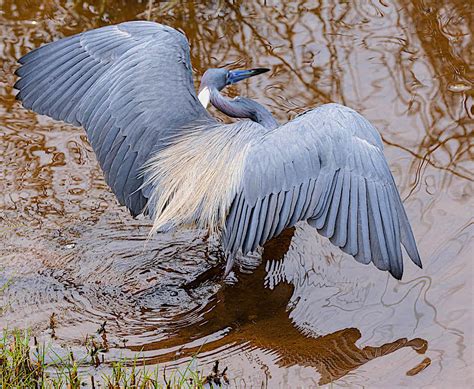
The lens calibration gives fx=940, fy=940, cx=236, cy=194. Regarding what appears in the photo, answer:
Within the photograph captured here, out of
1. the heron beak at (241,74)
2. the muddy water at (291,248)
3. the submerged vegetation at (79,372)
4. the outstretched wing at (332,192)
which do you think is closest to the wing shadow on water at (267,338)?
the muddy water at (291,248)

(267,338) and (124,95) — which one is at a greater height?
(124,95)

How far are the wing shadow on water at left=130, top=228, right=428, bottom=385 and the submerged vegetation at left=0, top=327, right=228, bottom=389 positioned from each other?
20 centimetres

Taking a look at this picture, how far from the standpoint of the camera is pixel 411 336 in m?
4.46

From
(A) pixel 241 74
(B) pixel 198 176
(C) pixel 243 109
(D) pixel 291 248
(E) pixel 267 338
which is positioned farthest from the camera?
(A) pixel 241 74

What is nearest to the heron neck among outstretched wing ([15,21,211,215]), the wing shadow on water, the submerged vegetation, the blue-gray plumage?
the blue-gray plumage

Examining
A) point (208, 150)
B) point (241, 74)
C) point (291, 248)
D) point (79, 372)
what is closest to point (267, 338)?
point (291, 248)

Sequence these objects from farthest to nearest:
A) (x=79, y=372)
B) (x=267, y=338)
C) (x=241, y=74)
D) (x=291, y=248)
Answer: (x=241, y=74) < (x=291, y=248) < (x=267, y=338) < (x=79, y=372)

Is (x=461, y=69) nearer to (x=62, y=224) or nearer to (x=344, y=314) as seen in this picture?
(x=344, y=314)

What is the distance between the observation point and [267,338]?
4.55 meters

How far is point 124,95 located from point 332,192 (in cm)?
137

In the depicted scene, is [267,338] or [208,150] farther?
[208,150]

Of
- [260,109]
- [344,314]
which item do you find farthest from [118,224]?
[344,314]

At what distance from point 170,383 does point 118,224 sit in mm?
1601

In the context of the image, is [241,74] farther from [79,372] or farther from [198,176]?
[79,372]
